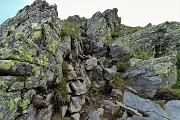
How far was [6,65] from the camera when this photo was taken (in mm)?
13031

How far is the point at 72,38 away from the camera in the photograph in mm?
22188

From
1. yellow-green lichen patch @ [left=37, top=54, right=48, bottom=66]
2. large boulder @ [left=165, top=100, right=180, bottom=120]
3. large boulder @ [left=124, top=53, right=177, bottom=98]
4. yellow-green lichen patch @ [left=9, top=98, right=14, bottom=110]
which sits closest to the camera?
yellow-green lichen patch @ [left=9, top=98, right=14, bottom=110]

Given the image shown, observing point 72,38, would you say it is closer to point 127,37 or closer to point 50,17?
point 50,17

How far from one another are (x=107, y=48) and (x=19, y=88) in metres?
18.9

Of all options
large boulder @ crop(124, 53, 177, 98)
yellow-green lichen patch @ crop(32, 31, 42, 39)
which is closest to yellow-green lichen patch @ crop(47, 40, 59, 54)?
yellow-green lichen patch @ crop(32, 31, 42, 39)

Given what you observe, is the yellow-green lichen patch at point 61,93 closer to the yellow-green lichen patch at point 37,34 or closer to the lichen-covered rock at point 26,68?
the lichen-covered rock at point 26,68

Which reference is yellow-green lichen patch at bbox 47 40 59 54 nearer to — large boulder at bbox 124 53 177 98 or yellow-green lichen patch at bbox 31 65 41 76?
yellow-green lichen patch at bbox 31 65 41 76

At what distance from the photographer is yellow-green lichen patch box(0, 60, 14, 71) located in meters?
12.9

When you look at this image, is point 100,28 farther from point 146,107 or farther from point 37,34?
point 146,107

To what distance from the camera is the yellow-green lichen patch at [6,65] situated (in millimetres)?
12891

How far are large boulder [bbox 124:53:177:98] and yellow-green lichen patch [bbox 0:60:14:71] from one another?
39.7 feet

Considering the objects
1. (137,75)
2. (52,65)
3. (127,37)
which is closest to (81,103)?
(52,65)

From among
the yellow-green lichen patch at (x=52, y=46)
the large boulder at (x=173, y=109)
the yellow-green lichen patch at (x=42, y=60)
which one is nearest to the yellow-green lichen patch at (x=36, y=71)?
the yellow-green lichen patch at (x=42, y=60)

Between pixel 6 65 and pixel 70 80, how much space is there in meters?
6.13
